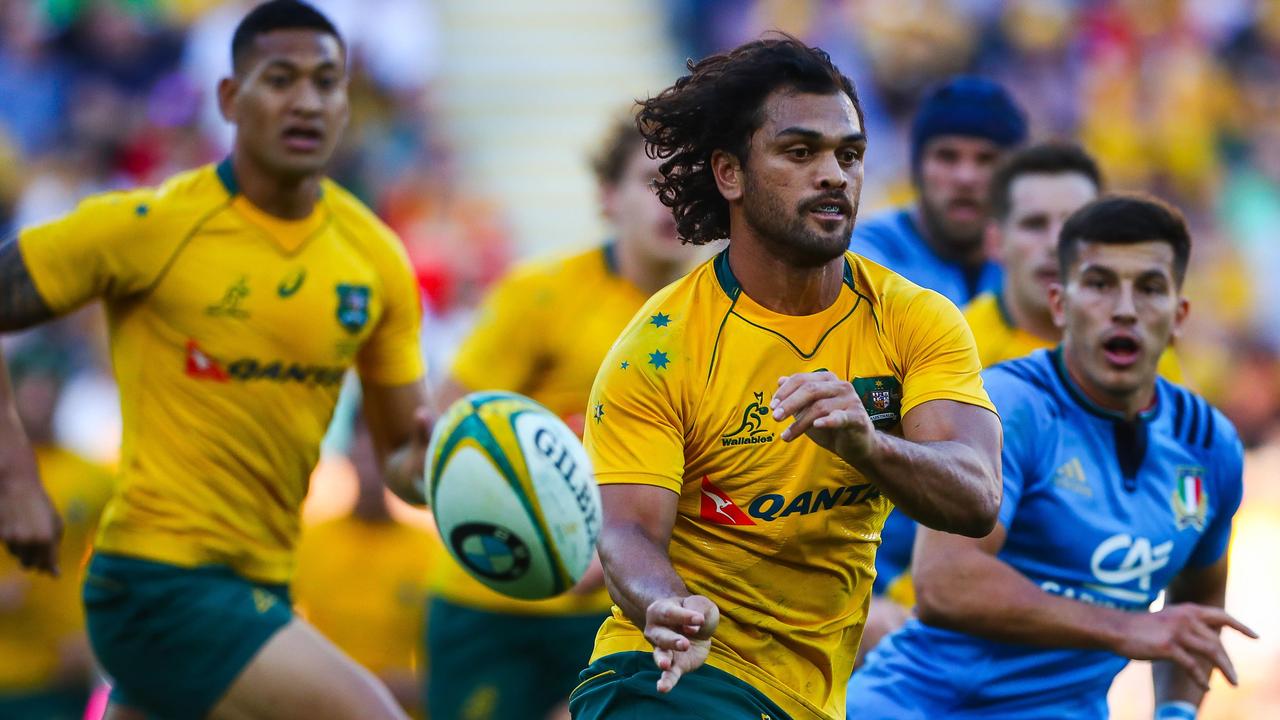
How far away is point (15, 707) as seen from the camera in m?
10.3

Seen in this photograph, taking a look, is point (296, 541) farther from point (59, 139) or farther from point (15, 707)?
point (59, 139)

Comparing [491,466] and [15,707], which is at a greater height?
[491,466]

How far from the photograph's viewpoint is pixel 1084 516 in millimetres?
5422

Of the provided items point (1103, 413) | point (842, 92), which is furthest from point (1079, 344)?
point (842, 92)

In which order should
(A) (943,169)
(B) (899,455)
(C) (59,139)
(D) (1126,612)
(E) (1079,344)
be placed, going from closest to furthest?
(B) (899,455), (D) (1126,612), (E) (1079,344), (A) (943,169), (C) (59,139)

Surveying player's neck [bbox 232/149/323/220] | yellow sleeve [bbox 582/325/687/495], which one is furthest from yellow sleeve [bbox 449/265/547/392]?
yellow sleeve [bbox 582/325/687/495]

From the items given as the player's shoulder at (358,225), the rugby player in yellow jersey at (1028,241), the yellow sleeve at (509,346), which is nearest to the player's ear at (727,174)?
the rugby player in yellow jersey at (1028,241)

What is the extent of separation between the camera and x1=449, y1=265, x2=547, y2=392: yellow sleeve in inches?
305

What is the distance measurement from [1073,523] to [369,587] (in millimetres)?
5808

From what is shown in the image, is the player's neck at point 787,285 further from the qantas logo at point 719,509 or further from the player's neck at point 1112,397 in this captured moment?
the player's neck at point 1112,397

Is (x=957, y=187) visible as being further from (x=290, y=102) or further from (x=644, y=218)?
(x=290, y=102)

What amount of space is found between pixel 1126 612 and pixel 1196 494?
1.91ft

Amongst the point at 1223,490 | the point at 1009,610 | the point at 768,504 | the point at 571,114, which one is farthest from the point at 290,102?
the point at 571,114

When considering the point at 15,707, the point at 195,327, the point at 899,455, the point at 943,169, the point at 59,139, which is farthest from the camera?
the point at 59,139
